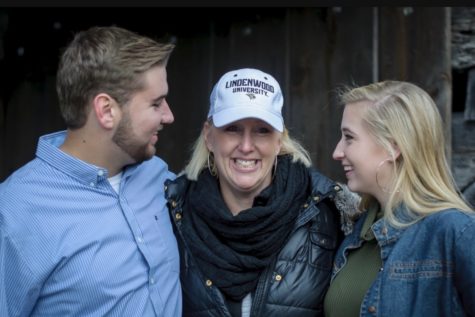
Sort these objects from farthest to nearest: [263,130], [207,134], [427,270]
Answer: [207,134]
[263,130]
[427,270]

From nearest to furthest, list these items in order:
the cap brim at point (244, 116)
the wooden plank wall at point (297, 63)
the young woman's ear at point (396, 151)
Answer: the young woman's ear at point (396, 151) → the cap brim at point (244, 116) → the wooden plank wall at point (297, 63)

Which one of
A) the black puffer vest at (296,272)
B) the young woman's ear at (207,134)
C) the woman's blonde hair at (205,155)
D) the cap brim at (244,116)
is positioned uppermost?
the cap brim at (244,116)

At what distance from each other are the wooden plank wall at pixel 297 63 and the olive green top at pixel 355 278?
3.71ft

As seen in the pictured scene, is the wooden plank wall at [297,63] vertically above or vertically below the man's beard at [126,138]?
above

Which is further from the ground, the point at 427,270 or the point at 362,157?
the point at 362,157

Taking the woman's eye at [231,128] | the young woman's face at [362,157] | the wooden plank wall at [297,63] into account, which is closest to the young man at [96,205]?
the woman's eye at [231,128]

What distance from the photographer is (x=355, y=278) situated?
7.57ft

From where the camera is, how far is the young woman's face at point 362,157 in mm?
2305

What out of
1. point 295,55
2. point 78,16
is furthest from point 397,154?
point 78,16

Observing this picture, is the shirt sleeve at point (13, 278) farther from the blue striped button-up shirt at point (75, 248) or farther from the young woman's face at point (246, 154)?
the young woman's face at point (246, 154)

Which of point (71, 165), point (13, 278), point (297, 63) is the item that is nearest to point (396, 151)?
point (71, 165)

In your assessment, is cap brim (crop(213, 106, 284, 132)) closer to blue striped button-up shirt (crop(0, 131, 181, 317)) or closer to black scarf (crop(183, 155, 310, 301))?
black scarf (crop(183, 155, 310, 301))

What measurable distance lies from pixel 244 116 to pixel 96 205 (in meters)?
0.57

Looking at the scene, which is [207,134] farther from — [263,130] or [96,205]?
[96,205]
